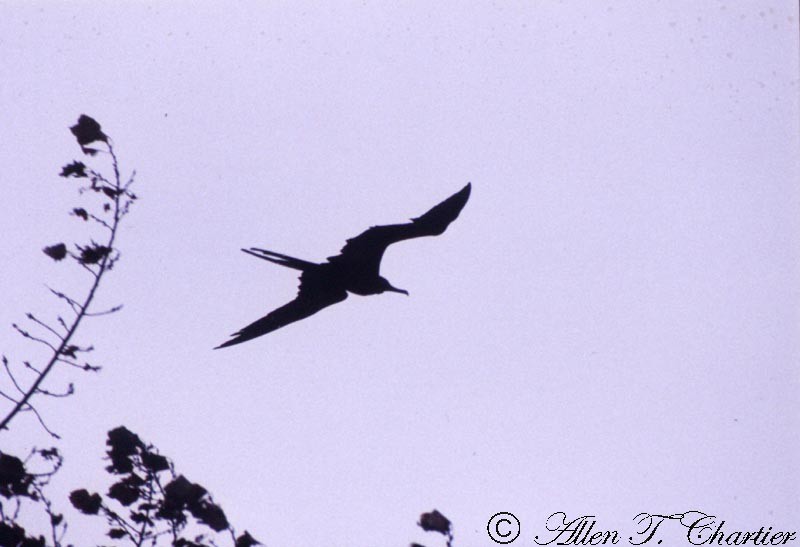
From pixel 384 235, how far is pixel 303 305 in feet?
2.43

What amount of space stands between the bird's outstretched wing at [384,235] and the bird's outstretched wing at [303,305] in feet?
0.70

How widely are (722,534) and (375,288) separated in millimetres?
2367

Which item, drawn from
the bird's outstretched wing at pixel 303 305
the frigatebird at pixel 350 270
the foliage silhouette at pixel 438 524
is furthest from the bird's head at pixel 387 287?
the foliage silhouette at pixel 438 524

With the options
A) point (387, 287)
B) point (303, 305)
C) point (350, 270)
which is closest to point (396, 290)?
point (387, 287)

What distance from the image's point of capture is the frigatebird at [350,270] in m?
4.88

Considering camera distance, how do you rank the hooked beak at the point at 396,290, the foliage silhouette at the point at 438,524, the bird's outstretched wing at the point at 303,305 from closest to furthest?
the foliage silhouette at the point at 438,524
the bird's outstretched wing at the point at 303,305
the hooked beak at the point at 396,290

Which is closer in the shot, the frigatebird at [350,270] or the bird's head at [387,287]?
the frigatebird at [350,270]

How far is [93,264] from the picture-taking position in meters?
3.60

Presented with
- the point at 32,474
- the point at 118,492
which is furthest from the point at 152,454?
the point at 32,474

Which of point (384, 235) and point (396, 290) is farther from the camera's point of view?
point (396, 290)

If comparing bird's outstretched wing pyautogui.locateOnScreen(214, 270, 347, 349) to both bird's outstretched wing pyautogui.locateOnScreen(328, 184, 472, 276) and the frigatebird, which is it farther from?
bird's outstretched wing pyautogui.locateOnScreen(328, 184, 472, 276)

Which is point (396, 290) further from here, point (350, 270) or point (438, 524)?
point (438, 524)

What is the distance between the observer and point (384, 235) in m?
4.88

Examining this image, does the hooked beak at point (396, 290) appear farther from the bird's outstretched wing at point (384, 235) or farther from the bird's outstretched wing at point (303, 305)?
the bird's outstretched wing at point (303, 305)
